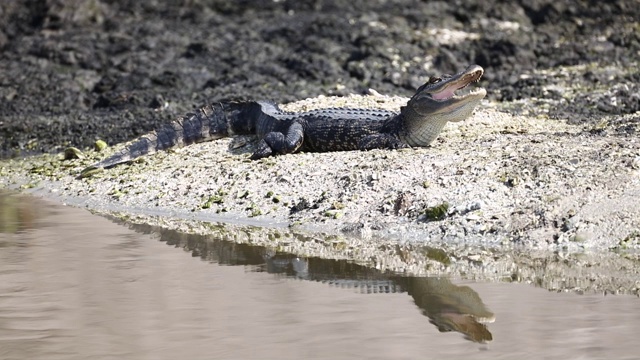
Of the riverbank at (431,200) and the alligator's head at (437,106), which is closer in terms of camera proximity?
the riverbank at (431,200)

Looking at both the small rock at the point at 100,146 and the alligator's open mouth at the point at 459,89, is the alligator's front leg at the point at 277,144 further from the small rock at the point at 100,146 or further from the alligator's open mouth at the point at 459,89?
the small rock at the point at 100,146

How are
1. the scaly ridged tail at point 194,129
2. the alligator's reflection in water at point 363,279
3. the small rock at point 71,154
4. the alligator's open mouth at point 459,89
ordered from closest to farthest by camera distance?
the alligator's reflection in water at point 363,279 → the alligator's open mouth at point 459,89 → the scaly ridged tail at point 194,129 → the small rock at point 71,154

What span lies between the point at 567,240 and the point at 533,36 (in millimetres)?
9330

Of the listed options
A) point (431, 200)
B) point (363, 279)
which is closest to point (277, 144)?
point (431, 200)

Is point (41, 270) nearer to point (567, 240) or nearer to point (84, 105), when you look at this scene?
point (567, 240)

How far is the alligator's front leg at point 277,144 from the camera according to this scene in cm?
945

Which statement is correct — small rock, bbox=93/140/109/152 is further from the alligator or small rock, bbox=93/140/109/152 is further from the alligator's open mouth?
the alligator's open mouth

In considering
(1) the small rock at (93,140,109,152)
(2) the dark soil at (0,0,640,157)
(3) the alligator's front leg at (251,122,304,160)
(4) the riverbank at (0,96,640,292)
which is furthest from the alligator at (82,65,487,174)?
(2) the dark soil at (0,0,640,157)

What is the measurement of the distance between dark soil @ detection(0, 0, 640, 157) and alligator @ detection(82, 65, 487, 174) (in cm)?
226

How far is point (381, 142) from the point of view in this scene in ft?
30.8

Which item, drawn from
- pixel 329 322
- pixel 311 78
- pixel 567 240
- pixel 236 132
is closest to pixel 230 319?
pixel 329 322

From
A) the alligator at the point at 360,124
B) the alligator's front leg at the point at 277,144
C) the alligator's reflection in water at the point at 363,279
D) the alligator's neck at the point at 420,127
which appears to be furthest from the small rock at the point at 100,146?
the alligator's reflection in water at the point at 363,279

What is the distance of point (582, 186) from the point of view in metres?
7.30

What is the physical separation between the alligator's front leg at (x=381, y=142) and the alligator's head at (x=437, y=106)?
A: 90 millimetres
